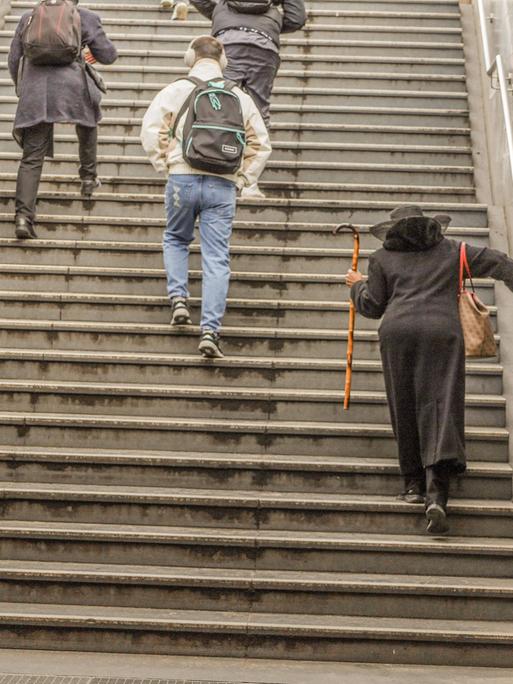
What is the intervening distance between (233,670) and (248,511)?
3.57 feet

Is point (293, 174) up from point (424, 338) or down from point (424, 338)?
up

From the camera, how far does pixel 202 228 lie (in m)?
7.69

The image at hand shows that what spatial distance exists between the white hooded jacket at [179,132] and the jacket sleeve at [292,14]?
209cm

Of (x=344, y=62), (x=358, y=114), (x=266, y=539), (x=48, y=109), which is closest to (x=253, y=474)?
(x=266, y=539)

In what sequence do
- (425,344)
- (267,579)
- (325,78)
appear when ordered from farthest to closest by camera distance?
1. (325,78)
2. (425,344)
3. (267,579)

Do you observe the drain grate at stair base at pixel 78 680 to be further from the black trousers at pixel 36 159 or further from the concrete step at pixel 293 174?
the concrete step at pixel 293 174

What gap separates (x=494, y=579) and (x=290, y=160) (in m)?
4.55

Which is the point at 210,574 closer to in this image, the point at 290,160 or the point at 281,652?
the point at 281,652

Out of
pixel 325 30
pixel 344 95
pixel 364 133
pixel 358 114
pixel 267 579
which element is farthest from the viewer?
pixel 325 30

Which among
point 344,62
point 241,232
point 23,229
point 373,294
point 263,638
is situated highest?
point 344,62

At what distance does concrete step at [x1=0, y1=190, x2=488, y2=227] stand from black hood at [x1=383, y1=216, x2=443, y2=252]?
2.34 m

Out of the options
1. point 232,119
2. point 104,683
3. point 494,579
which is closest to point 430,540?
point 494,579

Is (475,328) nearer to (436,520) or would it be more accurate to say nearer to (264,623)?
(436,520)

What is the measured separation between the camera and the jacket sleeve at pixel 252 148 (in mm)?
7840
